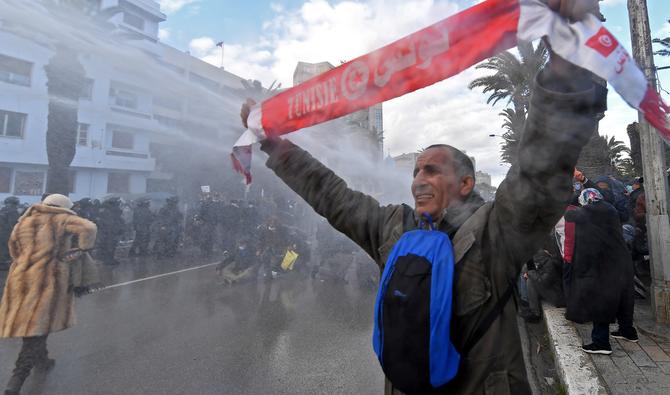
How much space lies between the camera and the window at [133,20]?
26.2m

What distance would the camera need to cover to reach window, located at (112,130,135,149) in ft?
87.0

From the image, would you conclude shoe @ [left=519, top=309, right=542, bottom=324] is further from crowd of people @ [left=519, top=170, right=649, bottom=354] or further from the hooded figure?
the hooded figure

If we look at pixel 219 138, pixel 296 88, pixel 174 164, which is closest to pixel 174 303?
pixel 296 88

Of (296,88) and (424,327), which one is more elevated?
(296,88)

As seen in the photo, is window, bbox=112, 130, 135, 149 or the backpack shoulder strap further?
window, bbox=112, 130, 135, 149

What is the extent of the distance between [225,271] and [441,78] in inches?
305

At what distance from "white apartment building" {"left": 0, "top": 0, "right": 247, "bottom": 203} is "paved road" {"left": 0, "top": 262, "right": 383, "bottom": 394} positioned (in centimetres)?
1155

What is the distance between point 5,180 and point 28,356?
75.3 ft

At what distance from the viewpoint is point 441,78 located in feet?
4.74

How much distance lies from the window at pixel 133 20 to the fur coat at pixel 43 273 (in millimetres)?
27765

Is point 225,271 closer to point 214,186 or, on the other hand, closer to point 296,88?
point 296,88

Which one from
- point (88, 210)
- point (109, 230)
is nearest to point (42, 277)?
point (109, 230)

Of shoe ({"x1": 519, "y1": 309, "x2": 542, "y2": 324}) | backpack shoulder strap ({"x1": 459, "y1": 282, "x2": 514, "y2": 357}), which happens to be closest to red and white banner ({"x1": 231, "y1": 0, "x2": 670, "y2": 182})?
backpack shoulder strap ({"x1": 459, "y1": 282, "x2": 514, "y2": 357})

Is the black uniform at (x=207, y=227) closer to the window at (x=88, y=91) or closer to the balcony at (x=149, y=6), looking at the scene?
the window at (x=88, y=91)
